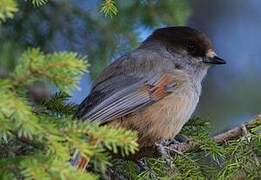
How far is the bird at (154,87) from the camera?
381 centimetres

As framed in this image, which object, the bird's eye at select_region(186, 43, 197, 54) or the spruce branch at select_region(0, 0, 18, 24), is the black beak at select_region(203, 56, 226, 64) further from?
the spruce branch at select_region(0, 0, 18, 24)

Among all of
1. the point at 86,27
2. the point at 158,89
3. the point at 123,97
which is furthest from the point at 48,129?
the point at 86,27

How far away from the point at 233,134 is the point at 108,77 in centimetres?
112

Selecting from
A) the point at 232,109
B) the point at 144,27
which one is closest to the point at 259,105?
the point at 232,109

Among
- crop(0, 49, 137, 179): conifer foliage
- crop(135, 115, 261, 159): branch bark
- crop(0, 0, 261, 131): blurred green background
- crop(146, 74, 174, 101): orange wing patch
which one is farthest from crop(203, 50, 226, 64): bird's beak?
crop(0, 49, 137, 179): conifer foliage

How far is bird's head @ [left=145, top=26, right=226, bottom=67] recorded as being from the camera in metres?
4.50

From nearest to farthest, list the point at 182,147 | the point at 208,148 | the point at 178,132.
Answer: the point at 208,148
the point at 182,147
the point at 178,132

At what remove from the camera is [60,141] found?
2113 mm

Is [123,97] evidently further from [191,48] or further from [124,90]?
[191,48]

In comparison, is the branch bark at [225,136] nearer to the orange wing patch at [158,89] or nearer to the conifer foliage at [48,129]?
the orange wing patch at [158,89]

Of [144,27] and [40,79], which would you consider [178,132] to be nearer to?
[144,27]

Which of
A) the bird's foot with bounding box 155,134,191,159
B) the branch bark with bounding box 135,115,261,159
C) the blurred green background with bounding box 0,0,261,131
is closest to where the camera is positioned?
the branch bark with bounding box 135,115,261,159

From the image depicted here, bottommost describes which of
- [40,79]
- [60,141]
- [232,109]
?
[232,109]

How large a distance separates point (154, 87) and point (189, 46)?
2.16ft
